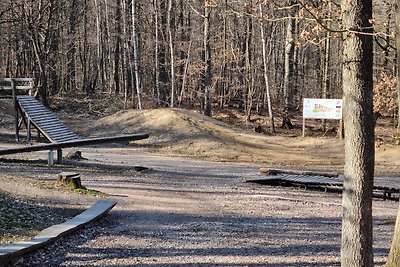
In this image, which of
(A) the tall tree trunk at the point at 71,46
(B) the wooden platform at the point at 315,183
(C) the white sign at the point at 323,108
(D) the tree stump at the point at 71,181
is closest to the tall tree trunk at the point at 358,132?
(D) the tree stump at the point at 71,181

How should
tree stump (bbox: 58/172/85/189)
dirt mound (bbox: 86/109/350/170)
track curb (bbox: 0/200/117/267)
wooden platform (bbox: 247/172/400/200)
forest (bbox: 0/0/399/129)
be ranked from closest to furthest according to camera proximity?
track curb (bbox: 0/200/117/267) → tree stump (bbox: 58/172/85/189) → wooden platform (bbox: 247/172/400/200) → dirt mound (bbox: 86/109/350/170) → forest (bbox: 0/0/399/129)

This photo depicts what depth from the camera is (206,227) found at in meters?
9.05

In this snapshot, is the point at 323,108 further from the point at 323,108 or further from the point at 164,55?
the point at 164,55

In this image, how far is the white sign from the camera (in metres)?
26.2

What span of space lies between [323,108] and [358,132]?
2157cm

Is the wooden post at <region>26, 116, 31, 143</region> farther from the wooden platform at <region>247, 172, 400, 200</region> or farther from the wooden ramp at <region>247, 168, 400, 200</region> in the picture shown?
the wooden platform at <region>247, 172, 400, 200</region>

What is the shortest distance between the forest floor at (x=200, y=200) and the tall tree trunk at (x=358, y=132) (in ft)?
5.13

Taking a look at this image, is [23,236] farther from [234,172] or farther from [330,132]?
[330,132]

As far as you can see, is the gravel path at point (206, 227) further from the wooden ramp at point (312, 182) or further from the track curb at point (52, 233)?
the wooden ramp at point (312, 182)

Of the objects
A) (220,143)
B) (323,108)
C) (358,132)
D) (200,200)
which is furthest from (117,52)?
(358,132)

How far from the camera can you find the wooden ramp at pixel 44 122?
20984mm

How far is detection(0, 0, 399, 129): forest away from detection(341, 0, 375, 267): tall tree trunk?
25.8 m

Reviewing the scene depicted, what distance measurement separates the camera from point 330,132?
111ft

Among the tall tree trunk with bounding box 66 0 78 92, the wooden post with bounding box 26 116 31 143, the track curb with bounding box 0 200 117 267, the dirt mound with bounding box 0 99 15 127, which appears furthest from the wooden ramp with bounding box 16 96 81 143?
the tall tree trunk with bounding box 66 0 78 92
